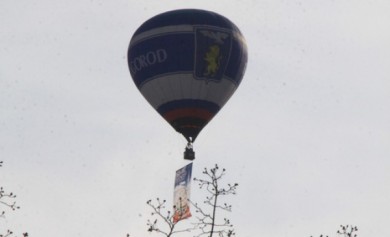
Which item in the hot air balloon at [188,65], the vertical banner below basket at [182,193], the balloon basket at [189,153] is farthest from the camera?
the hot air balloon at [188,65]

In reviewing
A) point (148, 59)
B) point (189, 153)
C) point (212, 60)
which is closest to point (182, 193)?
point (189, 153)

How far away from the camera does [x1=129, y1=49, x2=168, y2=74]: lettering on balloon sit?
1834 inches

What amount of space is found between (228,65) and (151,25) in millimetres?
4942

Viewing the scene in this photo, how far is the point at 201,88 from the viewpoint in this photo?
154 feet

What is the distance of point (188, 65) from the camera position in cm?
4659

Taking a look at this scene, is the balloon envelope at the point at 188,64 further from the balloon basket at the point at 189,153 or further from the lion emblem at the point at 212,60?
the balloon basket at the point at 189,153

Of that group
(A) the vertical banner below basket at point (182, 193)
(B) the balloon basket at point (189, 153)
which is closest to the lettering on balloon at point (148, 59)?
(B) the balloon basket at point (189, 153)

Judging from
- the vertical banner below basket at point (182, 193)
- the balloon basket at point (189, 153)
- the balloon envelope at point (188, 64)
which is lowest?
the vertical banner below basket at point (182, 193)

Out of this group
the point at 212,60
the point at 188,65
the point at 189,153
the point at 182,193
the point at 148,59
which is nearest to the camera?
the point at 182,193

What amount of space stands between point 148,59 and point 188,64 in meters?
2.34

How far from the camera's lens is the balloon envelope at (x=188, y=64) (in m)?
46.6

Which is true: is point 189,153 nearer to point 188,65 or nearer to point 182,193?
point 188,65

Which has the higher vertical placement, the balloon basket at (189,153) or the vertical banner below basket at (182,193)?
the balloon basket at (189,153)

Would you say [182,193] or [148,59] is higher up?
[148,59]
